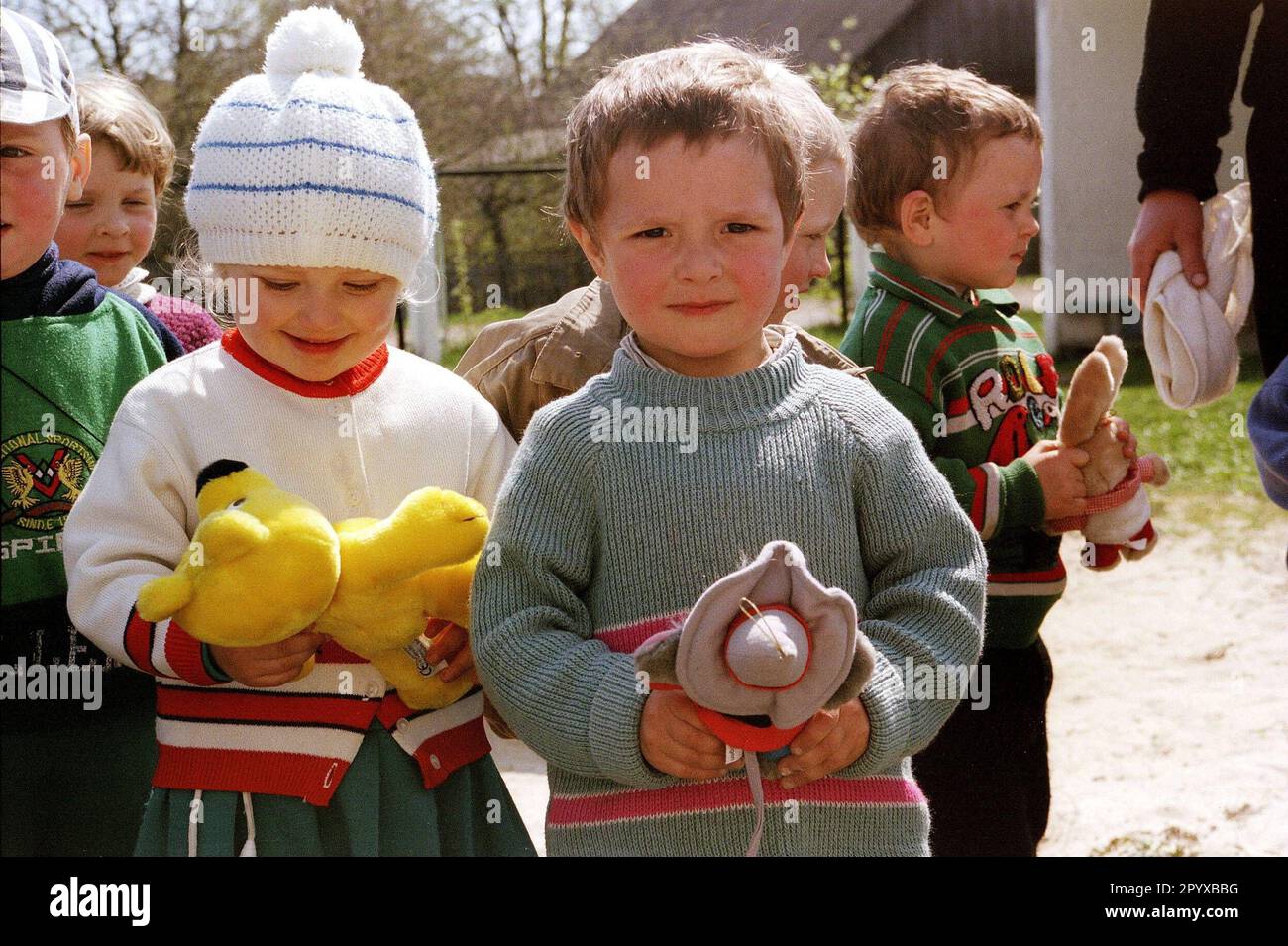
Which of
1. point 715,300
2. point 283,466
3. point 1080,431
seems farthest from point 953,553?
point 283,466

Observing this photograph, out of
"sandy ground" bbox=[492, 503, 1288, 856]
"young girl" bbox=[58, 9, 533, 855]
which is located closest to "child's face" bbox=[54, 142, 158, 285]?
"young girl" bbox=[58, 9, 533, 855]

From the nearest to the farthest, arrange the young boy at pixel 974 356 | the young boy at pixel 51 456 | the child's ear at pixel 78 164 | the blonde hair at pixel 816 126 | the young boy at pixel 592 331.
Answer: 1. the young boy at pixel 51 456
2. the child's ear at pixel 78 164
3. the blonde hair at pixel 816 126
4. the young boy at pixel 592 331
5. the young boy at pixel 974 356

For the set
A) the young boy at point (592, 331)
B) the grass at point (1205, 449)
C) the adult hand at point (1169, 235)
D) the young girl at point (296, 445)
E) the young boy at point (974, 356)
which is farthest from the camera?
the grass at point (1205, 449)

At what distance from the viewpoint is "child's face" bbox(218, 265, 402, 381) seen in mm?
1982

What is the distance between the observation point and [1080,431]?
252 cm

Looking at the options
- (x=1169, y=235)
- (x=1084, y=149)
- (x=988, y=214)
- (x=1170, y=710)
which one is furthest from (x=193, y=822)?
(x=1084, y=149)

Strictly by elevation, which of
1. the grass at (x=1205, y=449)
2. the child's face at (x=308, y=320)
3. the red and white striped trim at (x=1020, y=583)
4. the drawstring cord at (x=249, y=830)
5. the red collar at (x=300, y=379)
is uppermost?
the child's face at (x=308, y=320)

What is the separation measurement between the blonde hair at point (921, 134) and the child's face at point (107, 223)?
1395 mm

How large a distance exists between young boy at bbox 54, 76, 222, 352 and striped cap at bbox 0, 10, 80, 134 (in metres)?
0.70

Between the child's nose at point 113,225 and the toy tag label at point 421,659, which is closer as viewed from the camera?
the toy tag label at point 421,659

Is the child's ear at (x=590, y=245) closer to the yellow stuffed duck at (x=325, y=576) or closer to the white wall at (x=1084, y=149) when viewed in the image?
the yellow stuffed duck at (x=325, y=576)

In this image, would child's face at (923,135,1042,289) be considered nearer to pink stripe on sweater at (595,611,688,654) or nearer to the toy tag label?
pink stripe on sweater at (595,611,688,654)

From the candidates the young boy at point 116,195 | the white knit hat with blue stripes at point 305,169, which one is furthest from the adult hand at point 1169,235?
the young boy at point 116,195

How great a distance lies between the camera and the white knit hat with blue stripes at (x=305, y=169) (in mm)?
1959
